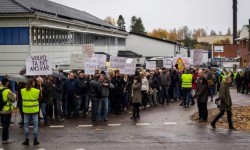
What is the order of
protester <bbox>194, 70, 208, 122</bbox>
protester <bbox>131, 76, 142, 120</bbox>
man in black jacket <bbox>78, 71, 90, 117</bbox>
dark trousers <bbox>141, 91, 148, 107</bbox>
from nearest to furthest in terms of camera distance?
protester <bbox>194, 70, 208, 122</bbox>, protester <bbox>131, 76, 142, 120</bbox>, man in black jacket <bbox>78, 71, 90, 117</bbox>, dark trousers <bbox>141, 91, 148, 107</bbox>

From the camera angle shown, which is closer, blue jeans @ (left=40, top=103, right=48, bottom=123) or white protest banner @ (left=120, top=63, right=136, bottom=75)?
blue jeans @ (left=40, top=103, right=48, bottom=123)

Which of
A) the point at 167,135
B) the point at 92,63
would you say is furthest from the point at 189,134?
the point at 92,63

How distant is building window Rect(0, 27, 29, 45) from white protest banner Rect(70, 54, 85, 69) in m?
6.35

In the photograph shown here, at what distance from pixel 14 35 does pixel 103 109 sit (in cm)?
1394

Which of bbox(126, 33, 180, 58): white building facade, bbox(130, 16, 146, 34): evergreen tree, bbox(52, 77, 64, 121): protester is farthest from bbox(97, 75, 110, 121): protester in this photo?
bbox(130, 16, 146, 34): evergreen tree

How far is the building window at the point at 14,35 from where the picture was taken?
1232 inches

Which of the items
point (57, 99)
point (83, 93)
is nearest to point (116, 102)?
point (83, 93)

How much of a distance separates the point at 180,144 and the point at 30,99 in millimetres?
4376

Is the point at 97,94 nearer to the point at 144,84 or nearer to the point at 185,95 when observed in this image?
the point at 144,84

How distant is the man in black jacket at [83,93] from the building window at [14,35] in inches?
461

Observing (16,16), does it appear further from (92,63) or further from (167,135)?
(167,135)

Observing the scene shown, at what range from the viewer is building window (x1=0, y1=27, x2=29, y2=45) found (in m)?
31.3

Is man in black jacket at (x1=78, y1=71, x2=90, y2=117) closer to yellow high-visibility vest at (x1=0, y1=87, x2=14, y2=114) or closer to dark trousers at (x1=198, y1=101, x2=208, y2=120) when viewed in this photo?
dark trousers at (x1=198, y1=101, x2=208, y2=120)

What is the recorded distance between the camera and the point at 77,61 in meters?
26.3
